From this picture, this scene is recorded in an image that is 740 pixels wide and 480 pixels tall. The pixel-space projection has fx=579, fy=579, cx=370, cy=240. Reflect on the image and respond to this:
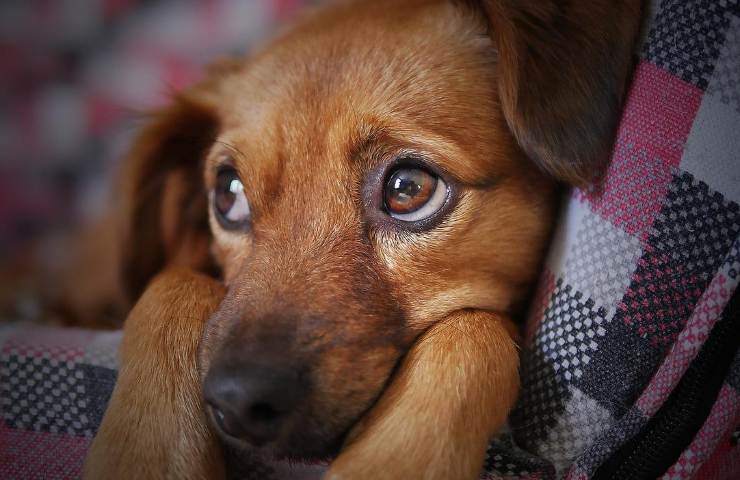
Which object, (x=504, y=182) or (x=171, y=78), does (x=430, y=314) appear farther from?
(x=171, y=78)

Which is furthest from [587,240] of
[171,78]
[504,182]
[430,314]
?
[171,78]

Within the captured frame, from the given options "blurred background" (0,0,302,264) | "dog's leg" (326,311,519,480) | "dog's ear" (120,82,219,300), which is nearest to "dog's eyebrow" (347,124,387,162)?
"dog's leg" (326,311,519,480)

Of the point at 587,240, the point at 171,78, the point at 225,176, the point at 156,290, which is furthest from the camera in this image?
the point at 171,78

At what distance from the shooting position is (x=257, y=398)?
1038mm

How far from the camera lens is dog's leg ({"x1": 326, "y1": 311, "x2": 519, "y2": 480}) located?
3.31 ft

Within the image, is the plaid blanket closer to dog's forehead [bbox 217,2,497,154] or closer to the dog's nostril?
the dog's nostril

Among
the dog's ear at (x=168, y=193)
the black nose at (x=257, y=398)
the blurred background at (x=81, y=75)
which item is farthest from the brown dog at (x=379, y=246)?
the blurred background at (x=81, y=75)

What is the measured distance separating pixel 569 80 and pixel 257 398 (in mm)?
901

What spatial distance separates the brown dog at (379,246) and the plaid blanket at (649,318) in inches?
3.3

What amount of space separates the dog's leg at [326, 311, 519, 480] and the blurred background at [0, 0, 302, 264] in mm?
1927

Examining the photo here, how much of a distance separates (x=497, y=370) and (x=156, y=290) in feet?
2.79

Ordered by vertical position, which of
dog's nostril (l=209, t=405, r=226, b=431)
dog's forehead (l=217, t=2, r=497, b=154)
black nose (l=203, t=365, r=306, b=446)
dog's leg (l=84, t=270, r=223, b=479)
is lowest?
dog's leg (l=84, t=270, r=223, b=479)

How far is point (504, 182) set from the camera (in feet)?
4.37

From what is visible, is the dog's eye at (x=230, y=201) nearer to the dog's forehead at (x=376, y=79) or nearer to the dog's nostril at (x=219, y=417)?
the dog's forehead at (x=376, y=79)
